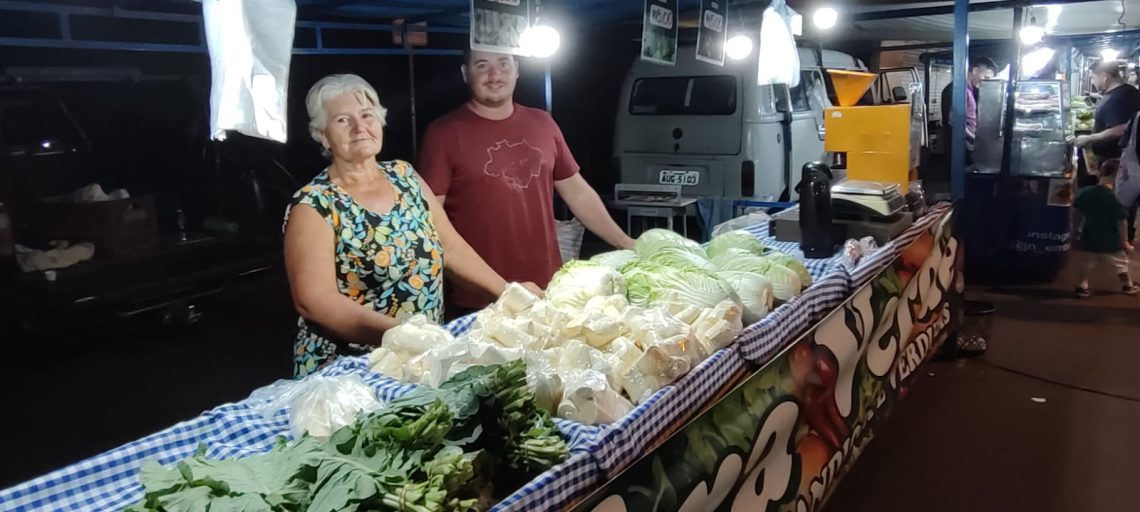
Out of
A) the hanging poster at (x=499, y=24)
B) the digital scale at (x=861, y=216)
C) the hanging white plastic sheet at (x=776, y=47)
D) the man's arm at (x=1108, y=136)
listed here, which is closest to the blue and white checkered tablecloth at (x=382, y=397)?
the hanging poster at (x=499, y=24)

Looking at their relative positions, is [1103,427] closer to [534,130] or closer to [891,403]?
[891,403]

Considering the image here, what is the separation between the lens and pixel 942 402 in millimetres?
4969

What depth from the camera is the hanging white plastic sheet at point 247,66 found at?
6.68 feet

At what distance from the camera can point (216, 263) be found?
6.18 meters

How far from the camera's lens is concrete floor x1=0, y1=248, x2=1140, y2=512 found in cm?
392

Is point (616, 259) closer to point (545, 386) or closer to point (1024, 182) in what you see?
point (545, 386)

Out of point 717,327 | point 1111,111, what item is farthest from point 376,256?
point 1111,111

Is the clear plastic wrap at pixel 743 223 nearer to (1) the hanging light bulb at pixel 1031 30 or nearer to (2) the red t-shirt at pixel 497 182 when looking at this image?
(2) the red t-shirt at pixel 497 182

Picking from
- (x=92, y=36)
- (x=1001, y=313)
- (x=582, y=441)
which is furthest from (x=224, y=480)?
(x=92, y=36)

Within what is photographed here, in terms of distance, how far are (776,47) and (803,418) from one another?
281cm

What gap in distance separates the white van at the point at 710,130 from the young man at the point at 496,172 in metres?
4.42

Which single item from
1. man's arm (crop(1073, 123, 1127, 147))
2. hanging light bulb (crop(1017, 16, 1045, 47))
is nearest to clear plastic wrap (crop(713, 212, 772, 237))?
man's arm (crop(1073, 123, 1127, 147))

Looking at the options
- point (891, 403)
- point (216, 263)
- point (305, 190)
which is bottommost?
point (891, 403)

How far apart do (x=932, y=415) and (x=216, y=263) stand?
5.03 meters
